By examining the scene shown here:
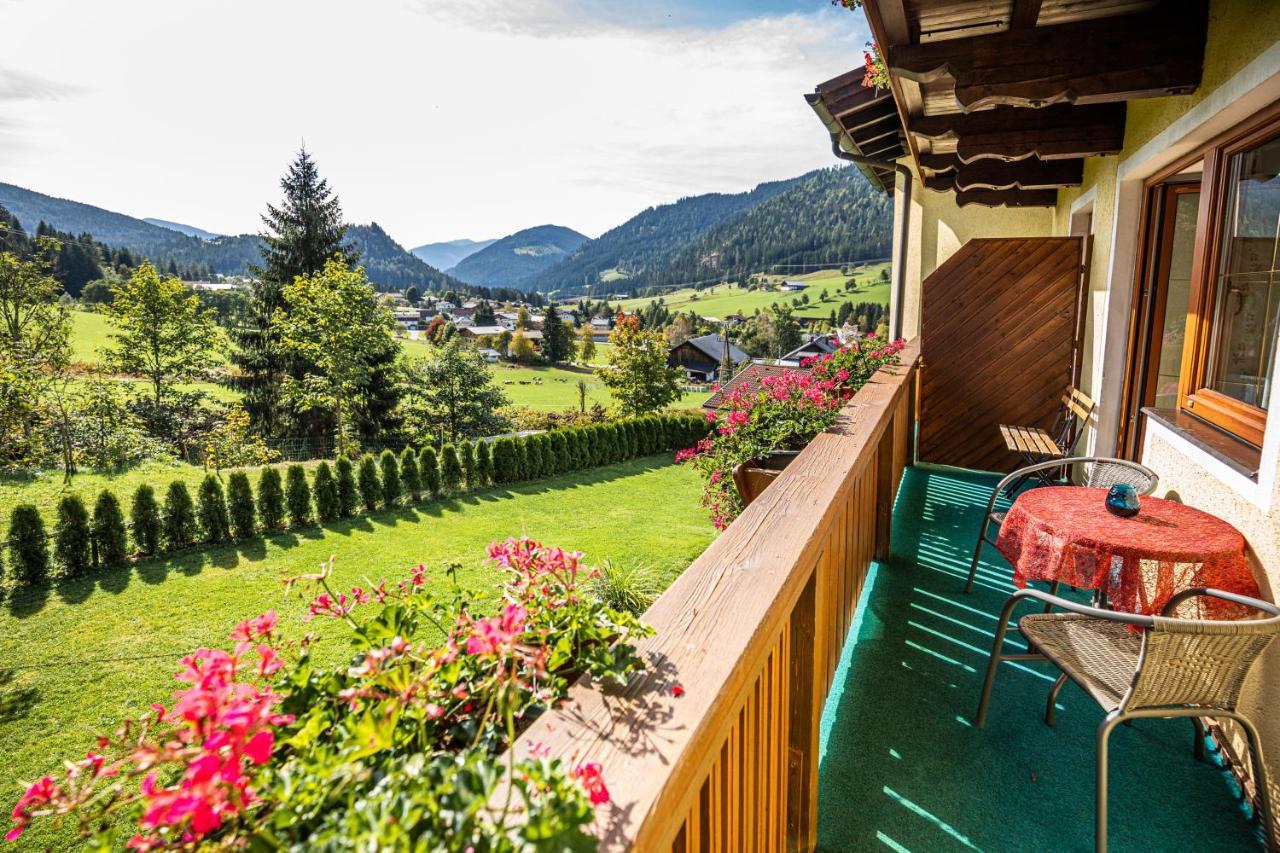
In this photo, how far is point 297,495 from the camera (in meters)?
11.5

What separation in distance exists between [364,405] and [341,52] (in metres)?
16.4

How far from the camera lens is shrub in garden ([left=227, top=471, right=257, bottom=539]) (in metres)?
10.7

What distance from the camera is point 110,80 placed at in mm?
10992

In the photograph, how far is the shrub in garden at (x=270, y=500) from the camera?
36.6 feet

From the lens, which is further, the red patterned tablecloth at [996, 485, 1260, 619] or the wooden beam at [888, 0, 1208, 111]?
the wooden beam at [888, 0, 1208, 111]

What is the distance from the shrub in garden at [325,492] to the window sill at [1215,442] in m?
12.0

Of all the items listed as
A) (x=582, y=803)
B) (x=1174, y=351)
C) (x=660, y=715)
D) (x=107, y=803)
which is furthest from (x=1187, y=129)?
(x=107, y=803)

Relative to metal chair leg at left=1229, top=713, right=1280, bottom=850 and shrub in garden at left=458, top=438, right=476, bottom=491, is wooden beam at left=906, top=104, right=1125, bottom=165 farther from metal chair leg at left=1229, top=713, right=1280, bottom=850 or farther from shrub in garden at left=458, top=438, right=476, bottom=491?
shrub in garden at left=458, top=438, right=476, bottom=491

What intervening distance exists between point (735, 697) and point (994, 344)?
5634 millimetres

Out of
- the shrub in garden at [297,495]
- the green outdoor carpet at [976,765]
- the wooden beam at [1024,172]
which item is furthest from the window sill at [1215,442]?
the shrub in garden at [297,495]

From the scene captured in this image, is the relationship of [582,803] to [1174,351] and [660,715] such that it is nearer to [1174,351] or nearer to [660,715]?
[660,715]

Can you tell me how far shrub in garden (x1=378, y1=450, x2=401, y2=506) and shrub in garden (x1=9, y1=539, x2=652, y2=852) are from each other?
499 inches

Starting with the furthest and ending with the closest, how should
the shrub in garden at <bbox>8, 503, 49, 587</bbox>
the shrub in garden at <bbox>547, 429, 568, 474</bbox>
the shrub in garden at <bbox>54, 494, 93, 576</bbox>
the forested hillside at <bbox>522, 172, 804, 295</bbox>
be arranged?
the forested hillside at <bbox>522, 172, 804, 295</bbox> → the shrub in garden at <bbox>547, 429, 568, 474</bbox> → the shrub in garden at <bbox>54, 494, 93, 576</bbox> → the shrub in garden at <bbox>8, 503, 49, 587</bbox>

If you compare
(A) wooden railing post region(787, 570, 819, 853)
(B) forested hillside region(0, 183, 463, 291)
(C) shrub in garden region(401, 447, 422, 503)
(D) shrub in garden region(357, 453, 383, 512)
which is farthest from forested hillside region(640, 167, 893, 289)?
(A) wooden railing post region(787, 570, 819, 853)
